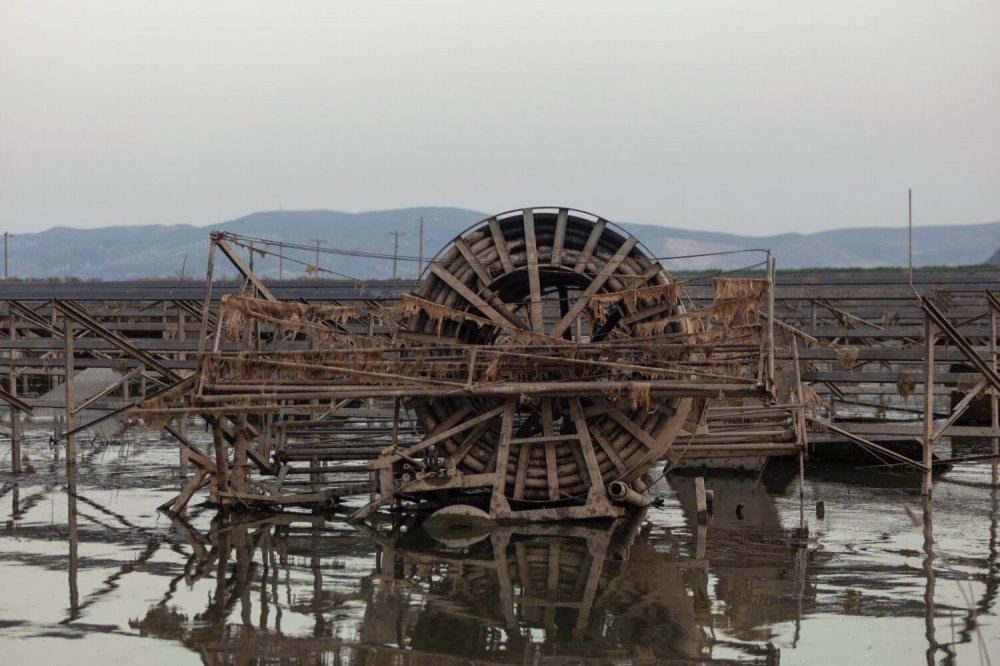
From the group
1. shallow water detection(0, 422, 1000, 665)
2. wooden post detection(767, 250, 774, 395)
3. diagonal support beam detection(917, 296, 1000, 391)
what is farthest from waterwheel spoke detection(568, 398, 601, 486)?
diagonal support beam detection(917, 296, 1000, 391)

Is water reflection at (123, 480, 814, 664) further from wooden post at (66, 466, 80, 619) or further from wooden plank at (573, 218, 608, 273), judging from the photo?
wooden plank at (573, 218, 608, 273)

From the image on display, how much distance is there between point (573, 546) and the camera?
1783 cm

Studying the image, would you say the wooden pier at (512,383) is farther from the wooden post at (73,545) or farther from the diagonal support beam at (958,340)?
the wooden post at (73,545)

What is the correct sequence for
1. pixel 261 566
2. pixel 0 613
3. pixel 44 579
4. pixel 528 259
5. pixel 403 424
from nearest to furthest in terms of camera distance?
pixel 0 613, pixel 44 579, pixel 261 566, pixel 528 259, pixel 403 424

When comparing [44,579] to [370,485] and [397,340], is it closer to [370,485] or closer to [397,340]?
[370,485]

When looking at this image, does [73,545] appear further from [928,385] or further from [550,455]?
[928,385]

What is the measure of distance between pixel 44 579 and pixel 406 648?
17.4 feet

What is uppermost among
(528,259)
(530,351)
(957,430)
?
(528,259)

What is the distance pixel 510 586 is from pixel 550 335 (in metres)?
6.27

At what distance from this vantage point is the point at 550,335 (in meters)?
20.8

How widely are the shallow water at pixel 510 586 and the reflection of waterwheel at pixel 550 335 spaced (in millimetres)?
1197

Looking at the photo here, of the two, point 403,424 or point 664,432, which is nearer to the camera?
point 664,432

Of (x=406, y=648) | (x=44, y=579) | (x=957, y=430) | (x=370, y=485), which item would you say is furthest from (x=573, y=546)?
(x=957, y=430)

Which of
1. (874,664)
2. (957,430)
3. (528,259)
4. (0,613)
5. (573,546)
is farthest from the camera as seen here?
(957,430)
